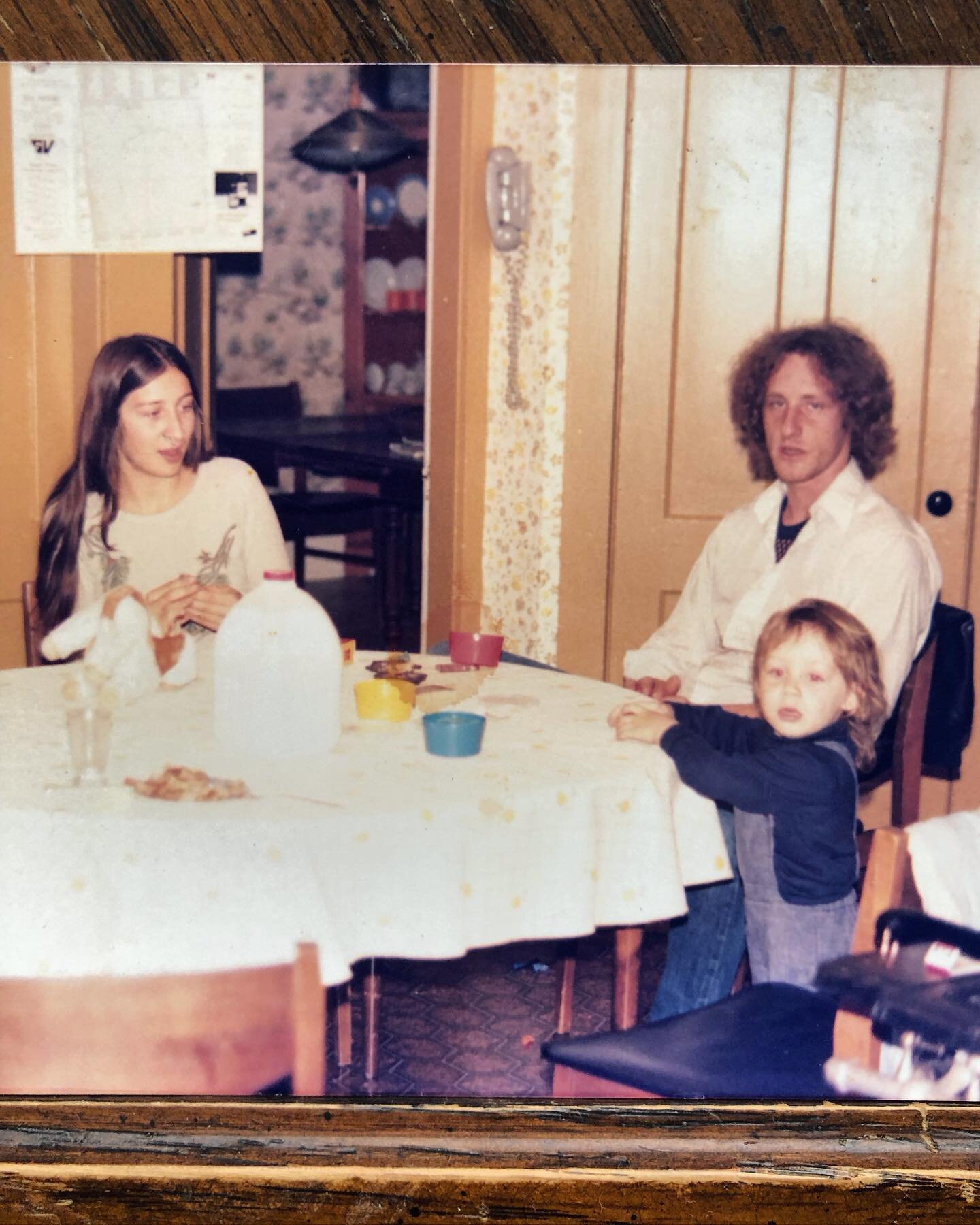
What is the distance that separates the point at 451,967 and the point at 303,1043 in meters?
0.34

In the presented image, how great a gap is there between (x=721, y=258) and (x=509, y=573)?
55 centimetres

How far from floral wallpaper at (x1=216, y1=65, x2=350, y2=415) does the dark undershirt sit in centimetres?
67

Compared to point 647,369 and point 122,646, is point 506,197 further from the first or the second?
point 122,646

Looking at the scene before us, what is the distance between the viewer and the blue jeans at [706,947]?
2039 millimetres

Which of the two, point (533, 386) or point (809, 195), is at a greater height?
point (809, 195)

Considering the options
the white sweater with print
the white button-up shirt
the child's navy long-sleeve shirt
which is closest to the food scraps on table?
the white sweater with print

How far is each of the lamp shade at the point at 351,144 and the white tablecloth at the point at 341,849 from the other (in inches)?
31.1

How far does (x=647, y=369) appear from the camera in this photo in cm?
210

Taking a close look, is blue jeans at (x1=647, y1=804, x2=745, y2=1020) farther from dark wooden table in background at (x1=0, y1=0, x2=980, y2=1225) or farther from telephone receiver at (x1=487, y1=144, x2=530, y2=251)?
telephone receiver at (x1=487, y1=144, x2=530, y2=251)

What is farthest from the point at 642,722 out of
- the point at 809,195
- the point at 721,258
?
the point at 809,195

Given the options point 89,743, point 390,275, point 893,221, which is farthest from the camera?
point 390,275

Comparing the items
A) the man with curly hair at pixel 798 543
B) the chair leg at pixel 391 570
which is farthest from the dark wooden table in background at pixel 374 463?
the man with curly hair at pixel 798 543

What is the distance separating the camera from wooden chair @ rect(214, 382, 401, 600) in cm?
210

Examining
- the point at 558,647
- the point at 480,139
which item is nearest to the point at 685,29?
the point at 480,139
